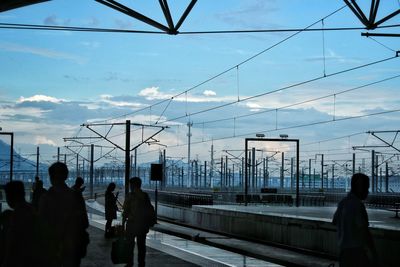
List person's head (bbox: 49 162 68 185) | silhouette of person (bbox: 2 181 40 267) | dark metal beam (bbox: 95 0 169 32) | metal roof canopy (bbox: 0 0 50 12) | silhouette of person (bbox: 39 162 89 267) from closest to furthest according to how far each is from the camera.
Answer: silhouette of person (bbox: 2 181 40 267) < silhouette of person (bbox: 39 162 89 267) < person's head (bbox: 49 162 68 185) < metal roof canopy (bbox: 0 0 50 12) < dark metal beam (bbox: 95 0 169 32)

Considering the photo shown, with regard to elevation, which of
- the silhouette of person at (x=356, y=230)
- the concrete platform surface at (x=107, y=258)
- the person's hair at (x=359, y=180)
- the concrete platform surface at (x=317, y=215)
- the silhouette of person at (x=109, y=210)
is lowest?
the concrete platform surface at (x=107, y=258)

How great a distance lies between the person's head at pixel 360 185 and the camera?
292 inches

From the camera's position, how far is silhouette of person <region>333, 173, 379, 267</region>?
730 cm

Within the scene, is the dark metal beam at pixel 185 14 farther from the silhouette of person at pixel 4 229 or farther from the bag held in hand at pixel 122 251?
the silhouette of person at pixel 4 229

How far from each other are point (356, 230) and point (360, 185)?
50 centimetres

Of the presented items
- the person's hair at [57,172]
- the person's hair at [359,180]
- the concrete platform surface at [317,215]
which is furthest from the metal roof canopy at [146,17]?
the concrete platform surface at [317,215]

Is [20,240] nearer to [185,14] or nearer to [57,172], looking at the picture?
[57,172]

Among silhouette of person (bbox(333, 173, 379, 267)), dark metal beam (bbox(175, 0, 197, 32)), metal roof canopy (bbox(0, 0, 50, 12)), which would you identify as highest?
dark metal beam (bbox(175, 0, 197, 32))

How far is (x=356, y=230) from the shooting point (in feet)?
24.1

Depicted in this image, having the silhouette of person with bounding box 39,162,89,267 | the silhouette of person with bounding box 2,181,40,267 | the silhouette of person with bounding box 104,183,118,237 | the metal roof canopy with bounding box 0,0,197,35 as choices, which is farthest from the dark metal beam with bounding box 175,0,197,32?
the silhouette of person with bounding box 104,183,118,237

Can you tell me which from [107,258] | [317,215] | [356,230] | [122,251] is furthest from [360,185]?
[317,215]

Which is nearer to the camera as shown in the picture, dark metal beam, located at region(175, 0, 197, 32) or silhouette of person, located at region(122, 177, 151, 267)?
dark metal beam, located at region(175, 0, 197, 32)

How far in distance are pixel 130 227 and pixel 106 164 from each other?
133m

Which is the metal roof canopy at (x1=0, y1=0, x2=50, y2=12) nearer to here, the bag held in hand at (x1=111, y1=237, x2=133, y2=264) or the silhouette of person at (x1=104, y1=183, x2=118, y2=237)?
the bag held in hand at (x1=111, y1=237, x2=133, y2=264)
